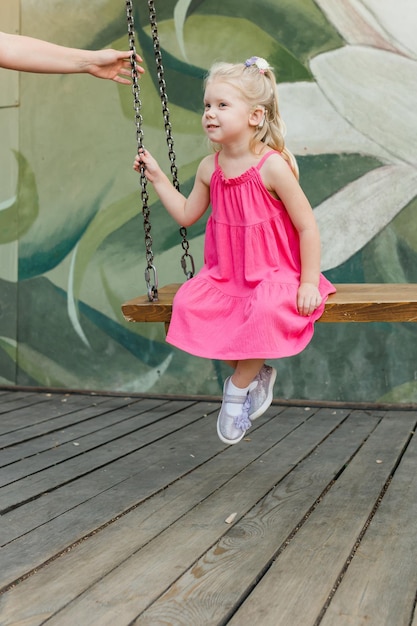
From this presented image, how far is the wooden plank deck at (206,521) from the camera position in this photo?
215cm

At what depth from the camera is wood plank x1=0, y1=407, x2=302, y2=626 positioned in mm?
2162

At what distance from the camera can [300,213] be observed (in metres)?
2.93

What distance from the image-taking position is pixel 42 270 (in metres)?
5.61

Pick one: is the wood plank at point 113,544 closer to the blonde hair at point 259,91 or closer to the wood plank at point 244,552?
the wood plank at point 244,552

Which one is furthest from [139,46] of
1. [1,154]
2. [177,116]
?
[1,154]

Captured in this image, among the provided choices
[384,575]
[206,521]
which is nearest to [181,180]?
[206,521]

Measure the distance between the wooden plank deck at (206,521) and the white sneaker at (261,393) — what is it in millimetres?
340

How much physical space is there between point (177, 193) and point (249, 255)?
1.58 feet

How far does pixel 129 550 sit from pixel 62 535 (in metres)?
A: 0.27

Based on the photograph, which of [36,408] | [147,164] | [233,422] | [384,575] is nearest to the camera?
[384,575]

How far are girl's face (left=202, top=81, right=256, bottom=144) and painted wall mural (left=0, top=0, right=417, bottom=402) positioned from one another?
2.08m

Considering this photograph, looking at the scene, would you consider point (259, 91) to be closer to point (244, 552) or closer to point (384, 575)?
point (244, 552)

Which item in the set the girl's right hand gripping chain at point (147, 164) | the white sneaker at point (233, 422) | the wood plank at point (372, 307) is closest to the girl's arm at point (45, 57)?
the girl's right hand gripping chain at point (147, 164)

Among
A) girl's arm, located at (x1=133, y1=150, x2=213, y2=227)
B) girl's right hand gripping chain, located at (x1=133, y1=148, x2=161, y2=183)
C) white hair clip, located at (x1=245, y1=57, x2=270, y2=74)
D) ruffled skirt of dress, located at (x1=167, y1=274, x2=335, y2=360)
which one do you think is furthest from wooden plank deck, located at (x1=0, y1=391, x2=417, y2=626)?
white hair clip, located at (x1=245, y1=57, x2=270, y2=74)
